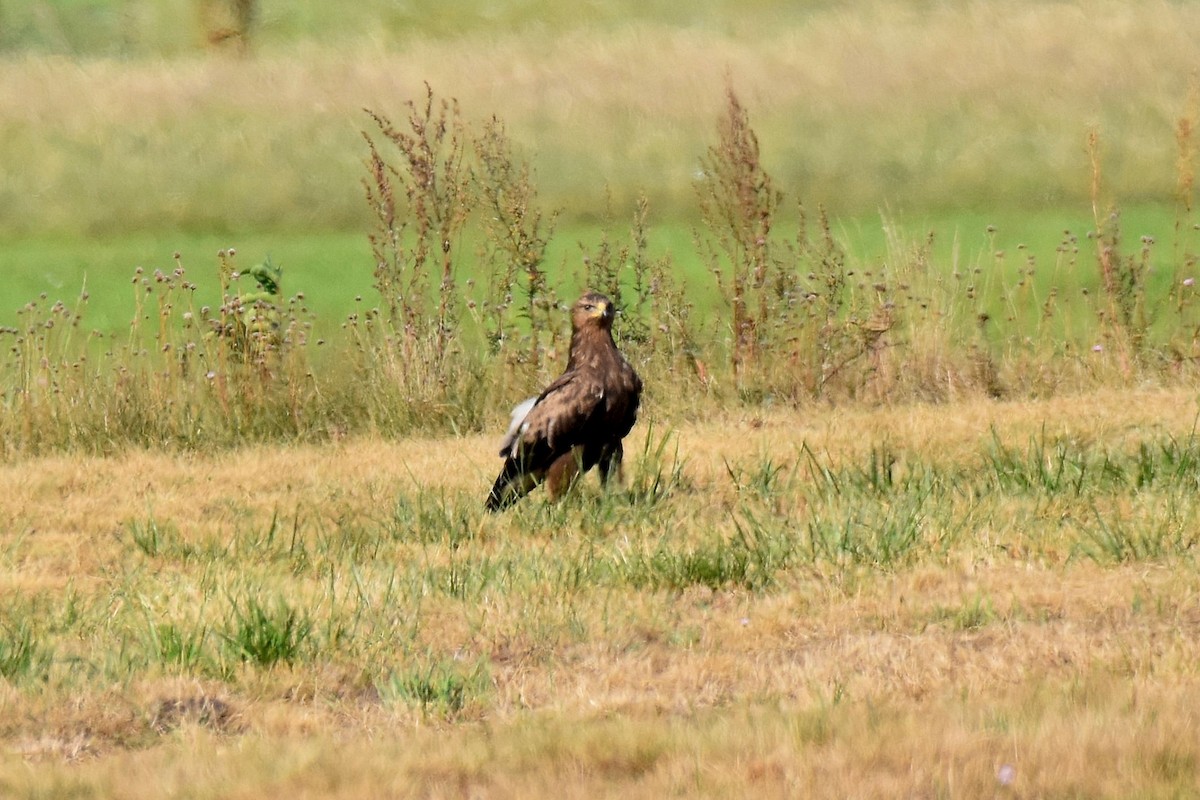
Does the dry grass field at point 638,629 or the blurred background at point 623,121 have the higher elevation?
the blurred background at point 623,121

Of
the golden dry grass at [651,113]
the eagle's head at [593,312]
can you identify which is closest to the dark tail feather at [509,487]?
the eagle's head at [593,312]

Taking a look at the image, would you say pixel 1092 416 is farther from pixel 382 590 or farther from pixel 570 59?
pixel 570 59

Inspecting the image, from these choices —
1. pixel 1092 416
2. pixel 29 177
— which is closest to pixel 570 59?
A: pixel 29 177

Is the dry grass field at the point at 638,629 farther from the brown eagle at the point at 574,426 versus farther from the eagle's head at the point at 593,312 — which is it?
the eagle's head at the point at 593,312

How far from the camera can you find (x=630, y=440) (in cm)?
830

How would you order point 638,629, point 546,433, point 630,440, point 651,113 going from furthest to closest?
point 651,113 < point 630,440 < point 546,433 < point 638,629

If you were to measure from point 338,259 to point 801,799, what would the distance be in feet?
38.9

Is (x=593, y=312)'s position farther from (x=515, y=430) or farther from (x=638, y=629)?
(x=638, y=629)

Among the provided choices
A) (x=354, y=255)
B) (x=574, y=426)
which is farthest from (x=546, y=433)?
(x=354, y=255)

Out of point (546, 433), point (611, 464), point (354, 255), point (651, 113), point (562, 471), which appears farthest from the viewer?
point (651, 113)

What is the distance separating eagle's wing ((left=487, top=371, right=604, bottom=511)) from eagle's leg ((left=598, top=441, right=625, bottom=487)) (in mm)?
201

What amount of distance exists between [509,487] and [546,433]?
0.81 feet

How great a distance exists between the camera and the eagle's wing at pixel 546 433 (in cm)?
659

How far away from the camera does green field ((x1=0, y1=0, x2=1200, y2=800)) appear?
3.96m
